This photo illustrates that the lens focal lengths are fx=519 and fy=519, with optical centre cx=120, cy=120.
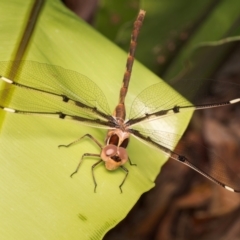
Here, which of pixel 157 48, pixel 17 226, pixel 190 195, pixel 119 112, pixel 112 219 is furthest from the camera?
pixel 190 195

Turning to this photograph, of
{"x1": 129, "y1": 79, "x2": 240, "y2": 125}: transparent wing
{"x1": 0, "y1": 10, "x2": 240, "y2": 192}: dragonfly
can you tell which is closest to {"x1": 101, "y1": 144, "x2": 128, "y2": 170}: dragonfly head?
{"x1": 0, "y1": 10, "x2": 240, "y2": 192}: dragonfly

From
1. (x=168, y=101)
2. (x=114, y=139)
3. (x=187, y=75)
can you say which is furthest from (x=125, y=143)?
(x=187, y=75)

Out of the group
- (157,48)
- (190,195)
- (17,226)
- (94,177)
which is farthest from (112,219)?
(190,195)

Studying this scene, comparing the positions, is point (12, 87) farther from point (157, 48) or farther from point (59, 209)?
point (157, 48)

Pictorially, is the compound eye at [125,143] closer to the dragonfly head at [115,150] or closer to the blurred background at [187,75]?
the dragonfly head at [115,150]

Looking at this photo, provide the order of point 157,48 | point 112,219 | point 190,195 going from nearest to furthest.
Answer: point 112,219 → point 157,48 → point 190,195

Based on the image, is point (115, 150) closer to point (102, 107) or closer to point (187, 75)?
point (102, 107)
